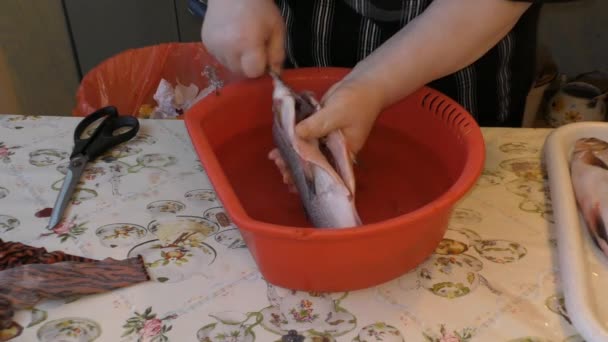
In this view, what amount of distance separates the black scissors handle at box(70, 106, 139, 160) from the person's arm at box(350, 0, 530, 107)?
300mm

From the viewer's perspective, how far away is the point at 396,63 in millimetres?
536

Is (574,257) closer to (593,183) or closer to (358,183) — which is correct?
(593,183)

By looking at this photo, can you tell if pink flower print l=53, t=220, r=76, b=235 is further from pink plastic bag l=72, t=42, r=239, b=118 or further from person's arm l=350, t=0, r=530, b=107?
pink plastic bag l=72, t=42, r=239, b=118

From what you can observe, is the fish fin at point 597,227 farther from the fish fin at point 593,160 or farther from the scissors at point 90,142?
the scissors at point 90,142

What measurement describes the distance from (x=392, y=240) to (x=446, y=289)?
0.08 m

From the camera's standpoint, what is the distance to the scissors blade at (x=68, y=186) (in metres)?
0.55

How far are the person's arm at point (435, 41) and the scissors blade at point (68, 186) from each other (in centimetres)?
31

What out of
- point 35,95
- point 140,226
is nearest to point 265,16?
point 140,226

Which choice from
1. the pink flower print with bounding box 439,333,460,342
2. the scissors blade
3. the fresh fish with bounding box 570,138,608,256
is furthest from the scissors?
the fresh fish with bounding box 570,138,608,256

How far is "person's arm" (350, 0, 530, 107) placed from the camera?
0.53 meters

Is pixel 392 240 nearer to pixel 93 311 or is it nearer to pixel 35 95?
pixel 93 311

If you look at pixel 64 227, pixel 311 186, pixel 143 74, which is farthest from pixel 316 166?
pixel 143 74

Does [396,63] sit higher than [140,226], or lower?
higher

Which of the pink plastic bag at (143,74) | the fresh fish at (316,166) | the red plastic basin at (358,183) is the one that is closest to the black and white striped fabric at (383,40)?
the red plastic basin at (358,183)
